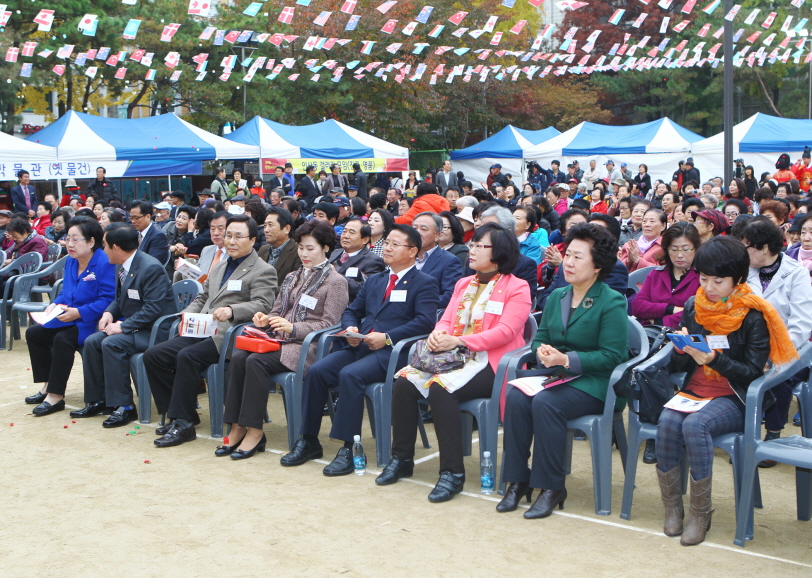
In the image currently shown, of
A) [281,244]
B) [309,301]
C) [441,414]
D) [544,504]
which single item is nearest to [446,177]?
[281,244]

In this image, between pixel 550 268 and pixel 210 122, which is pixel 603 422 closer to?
pixel 550 268

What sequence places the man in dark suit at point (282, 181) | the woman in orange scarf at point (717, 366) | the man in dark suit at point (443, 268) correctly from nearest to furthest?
the woman in orange scarf at point (717, 366) → the man in dark suit at point (443, 268) → the man in dark suit at point (282, 181)

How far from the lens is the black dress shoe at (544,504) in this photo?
3883 mm

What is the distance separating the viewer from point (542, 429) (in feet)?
12.7

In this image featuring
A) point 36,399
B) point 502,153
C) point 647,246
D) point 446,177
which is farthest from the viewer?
point 502,153

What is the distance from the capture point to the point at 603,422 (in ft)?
12.8

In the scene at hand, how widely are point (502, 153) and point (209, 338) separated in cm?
2132

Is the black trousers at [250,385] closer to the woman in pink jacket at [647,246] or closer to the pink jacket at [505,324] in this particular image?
the pink jacket at [505,324]

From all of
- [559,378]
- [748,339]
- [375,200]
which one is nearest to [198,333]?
[559,378]

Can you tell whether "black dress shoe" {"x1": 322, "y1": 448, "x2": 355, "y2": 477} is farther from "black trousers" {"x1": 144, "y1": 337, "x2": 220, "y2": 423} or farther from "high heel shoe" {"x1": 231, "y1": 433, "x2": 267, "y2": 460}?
"black trousers" {"x1": 144, "y1": 337, "x2": 220, "y2": 423}

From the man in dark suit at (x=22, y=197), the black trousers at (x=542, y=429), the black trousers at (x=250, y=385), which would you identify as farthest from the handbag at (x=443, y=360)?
the man in dark suit at (x=22, y=197)

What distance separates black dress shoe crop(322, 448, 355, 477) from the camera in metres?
4.58

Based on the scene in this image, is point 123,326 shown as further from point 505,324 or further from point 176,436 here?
point 505,324

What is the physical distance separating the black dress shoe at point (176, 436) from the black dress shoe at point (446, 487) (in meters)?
1.86
